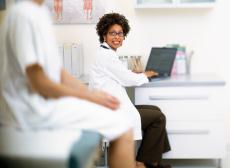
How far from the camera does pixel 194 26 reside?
10.9 ft

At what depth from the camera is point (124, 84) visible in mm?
2730

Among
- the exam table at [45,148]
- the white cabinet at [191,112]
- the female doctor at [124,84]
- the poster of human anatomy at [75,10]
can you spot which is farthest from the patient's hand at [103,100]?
the poster of human anatomy at [75,10]

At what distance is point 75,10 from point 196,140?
1414 mm

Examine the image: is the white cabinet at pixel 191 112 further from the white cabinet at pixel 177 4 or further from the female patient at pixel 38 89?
the female patient at pixel 38 89

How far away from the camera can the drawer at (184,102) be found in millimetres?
2918

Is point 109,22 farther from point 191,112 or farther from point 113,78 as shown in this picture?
point 191,112

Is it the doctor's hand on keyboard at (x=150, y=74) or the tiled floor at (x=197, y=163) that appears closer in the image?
the doctor's hand on keyboard at (x=150, y=74)

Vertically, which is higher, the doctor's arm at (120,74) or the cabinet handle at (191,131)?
the doctor's arm at (120,74)

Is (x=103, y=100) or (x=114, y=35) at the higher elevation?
(x=114, y=35)

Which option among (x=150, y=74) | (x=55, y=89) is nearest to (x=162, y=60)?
(x=150, y=74)

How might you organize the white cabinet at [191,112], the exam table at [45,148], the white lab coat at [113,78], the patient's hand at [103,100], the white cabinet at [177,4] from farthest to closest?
the white cabinet at [177,4] → the white cabinet at [191,112] → the white lab coat at [113,78] → the patient's hand at [103,100] → the exam table at [45,148]

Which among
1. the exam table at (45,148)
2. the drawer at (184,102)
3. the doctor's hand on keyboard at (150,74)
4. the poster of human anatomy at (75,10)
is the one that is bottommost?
the drawer at (184,102)

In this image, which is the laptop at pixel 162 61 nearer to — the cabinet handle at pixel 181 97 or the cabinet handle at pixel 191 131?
the cabinet handle at pixel 181 97

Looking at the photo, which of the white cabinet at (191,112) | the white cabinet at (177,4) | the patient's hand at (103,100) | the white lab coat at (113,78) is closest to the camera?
the patient's hand at (103,100)
